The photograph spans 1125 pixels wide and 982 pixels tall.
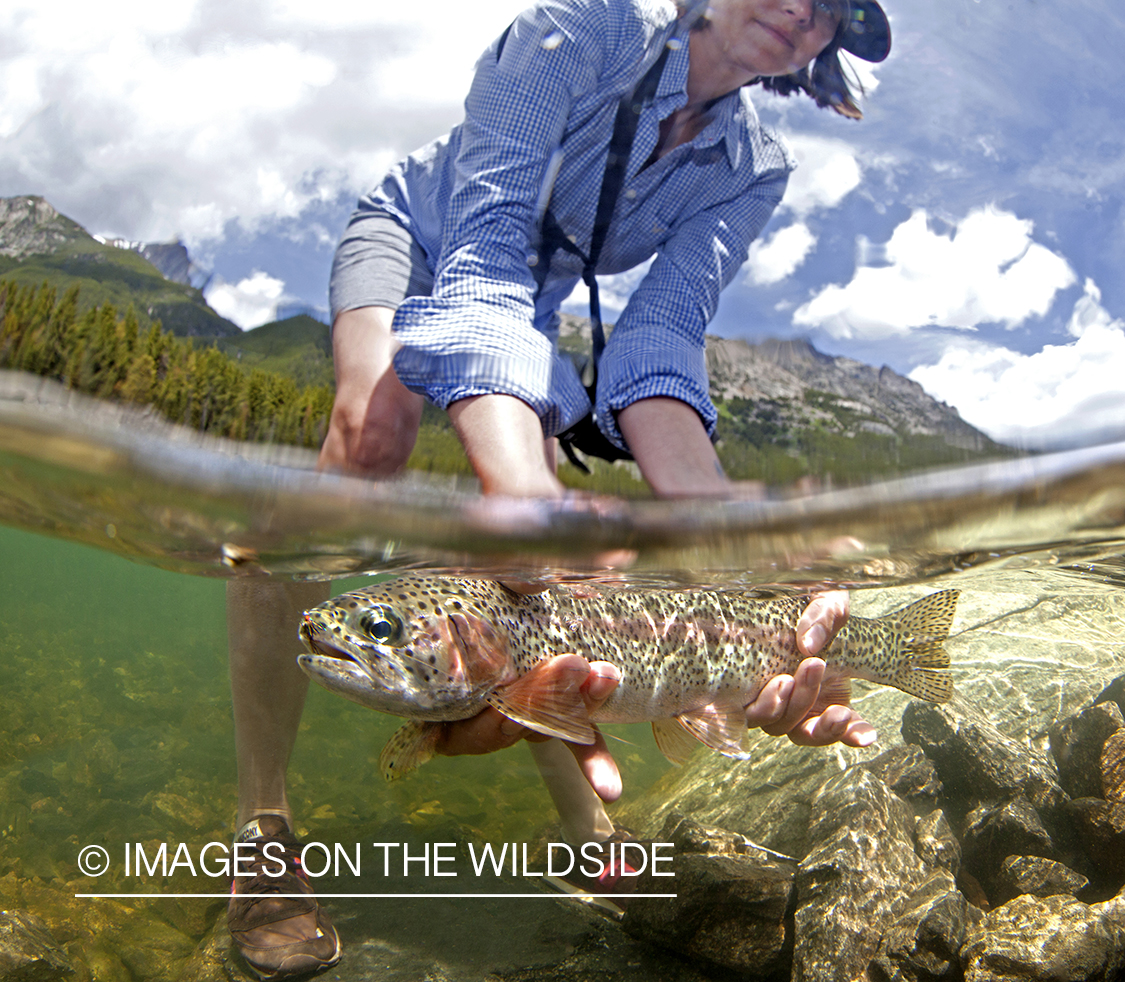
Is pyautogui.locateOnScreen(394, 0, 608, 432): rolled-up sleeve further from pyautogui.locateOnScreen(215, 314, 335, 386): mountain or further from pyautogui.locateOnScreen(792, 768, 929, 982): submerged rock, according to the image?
pyautogui.locateOnScreen(792, 768, 929, 982): submerged rock

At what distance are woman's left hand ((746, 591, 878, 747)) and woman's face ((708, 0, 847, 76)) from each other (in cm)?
196

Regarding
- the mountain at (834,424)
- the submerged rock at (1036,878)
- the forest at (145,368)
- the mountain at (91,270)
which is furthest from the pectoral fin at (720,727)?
the mountain at (91,270)

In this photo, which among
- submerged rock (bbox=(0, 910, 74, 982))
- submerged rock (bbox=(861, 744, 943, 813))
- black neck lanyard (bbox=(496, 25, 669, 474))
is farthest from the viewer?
submerged rock (bbox=(861, 744, 943, 813))

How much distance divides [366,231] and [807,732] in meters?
2.81

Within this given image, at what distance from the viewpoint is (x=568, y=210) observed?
97.9 inches

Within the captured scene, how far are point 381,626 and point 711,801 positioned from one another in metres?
3.99

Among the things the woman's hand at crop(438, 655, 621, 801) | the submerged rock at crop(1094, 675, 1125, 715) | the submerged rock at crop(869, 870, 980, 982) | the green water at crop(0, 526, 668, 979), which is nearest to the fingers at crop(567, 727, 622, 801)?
the woman's hand at crop(438, 655, 621, 801)

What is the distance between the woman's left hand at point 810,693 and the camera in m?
2.71

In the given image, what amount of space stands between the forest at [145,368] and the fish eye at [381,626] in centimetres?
65

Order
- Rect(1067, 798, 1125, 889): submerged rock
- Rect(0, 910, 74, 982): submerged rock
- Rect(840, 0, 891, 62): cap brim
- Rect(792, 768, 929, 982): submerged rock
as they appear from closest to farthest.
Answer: Rect(840, 0, 891, 62): cap brim, Rect(792, 768, 929, 982): submerged rock, Rect(0, 910, 74, 982): submerged rock, Rect(1067, 798, 1125, 889): submerged rock

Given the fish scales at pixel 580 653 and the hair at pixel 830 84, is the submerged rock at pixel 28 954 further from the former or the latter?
the hair at pixel 830 84

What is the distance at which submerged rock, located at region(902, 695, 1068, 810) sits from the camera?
3801mm

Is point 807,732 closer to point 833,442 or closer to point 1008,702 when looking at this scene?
point 833,442

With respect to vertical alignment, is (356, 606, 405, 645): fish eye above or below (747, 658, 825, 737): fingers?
above
